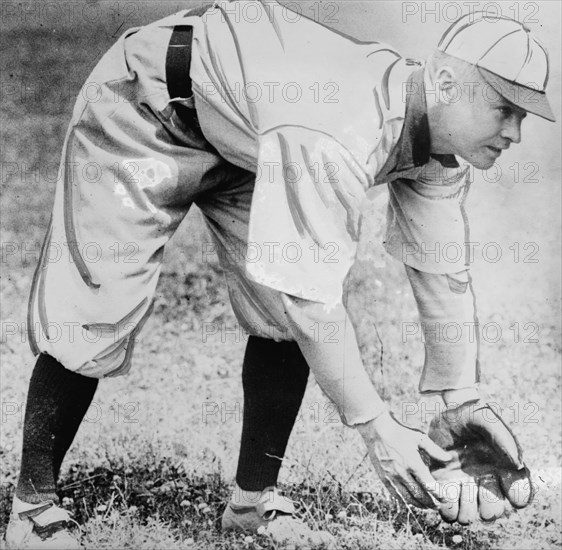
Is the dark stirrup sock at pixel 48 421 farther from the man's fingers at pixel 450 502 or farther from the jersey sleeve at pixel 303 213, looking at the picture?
the man's fingers at pixel 450 502

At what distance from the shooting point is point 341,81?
11.4 feet

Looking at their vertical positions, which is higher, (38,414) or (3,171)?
(3,171)

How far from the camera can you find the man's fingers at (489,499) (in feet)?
12.3

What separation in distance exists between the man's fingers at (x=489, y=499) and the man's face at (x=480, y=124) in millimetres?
1180

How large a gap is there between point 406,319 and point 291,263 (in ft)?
2.09

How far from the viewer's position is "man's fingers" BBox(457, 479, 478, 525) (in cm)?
375

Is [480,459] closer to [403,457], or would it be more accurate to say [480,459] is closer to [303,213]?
[403,457]

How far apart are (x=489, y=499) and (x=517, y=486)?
0.39ft

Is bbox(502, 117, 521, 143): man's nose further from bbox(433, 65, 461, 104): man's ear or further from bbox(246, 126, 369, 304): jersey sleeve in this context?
bbox(246, 126, 369, 304): jersey sleeve

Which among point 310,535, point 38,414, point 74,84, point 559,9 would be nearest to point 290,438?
point 310,535

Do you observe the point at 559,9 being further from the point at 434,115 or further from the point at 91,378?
the point at 91,378

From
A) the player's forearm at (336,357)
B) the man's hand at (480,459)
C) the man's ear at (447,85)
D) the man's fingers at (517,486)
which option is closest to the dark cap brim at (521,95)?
the man's ear at (447,85)

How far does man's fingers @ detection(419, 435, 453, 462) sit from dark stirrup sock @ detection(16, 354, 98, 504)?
1214 mm

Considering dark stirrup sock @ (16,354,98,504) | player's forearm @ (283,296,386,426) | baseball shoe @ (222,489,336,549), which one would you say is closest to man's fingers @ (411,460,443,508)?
player's forearm @ (283,296,386,426)
